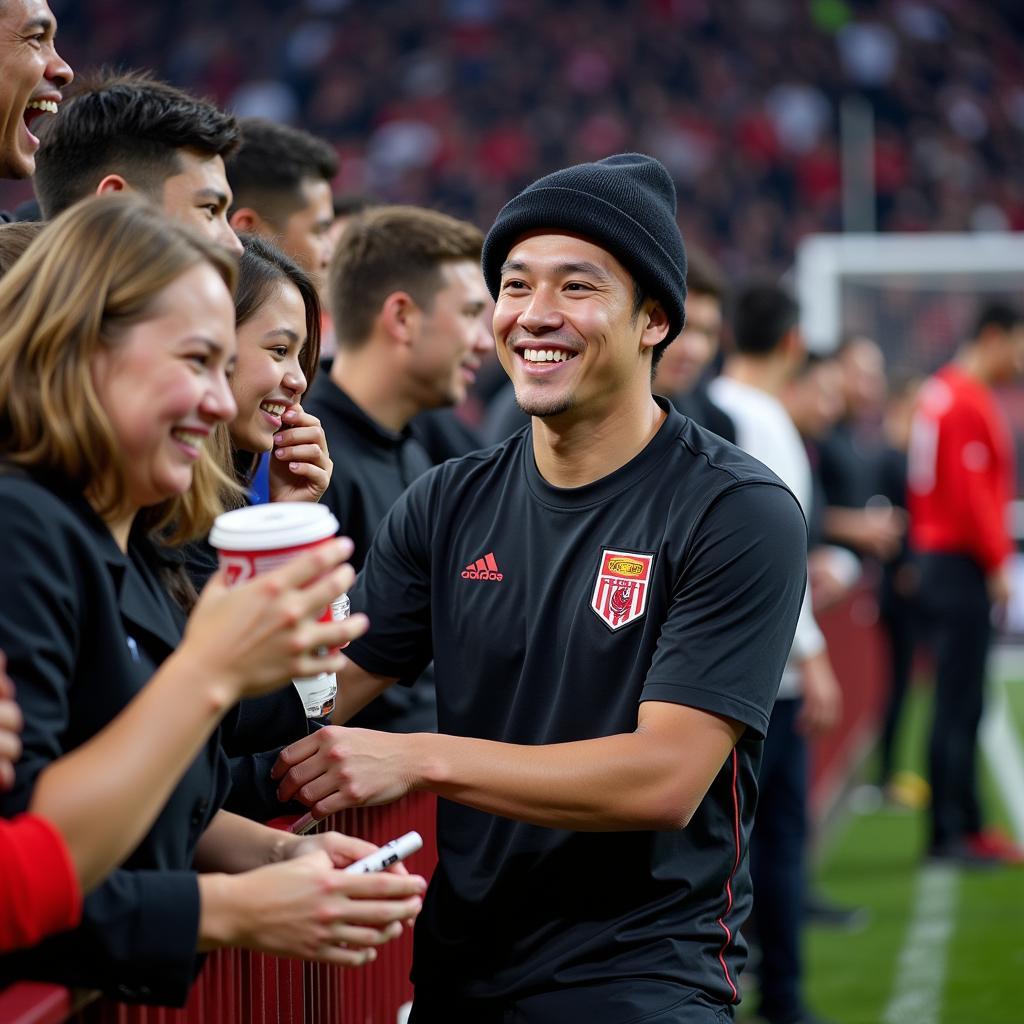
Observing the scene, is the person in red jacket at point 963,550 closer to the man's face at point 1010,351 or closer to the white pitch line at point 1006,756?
the man's face at point 1010,351

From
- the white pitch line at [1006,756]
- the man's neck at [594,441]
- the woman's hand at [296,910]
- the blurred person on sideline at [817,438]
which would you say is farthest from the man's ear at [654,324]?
the white pitch line at [1006,756]

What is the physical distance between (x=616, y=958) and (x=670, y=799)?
265mm

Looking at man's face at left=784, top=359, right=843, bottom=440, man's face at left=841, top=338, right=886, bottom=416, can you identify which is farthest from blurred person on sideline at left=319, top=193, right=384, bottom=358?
man's face at left=841, top=338, right=886, bottom=416

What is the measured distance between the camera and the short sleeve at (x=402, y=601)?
2.61m

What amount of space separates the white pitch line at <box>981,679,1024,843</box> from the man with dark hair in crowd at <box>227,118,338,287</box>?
Answer: 15.2 ft

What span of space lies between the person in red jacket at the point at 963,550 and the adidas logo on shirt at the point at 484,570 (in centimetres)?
498

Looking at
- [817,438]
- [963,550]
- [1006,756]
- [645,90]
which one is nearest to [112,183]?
[817,438]

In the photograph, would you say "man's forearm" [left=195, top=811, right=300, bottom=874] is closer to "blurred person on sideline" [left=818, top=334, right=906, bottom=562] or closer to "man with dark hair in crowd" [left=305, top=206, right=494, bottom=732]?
"man with dark hair in crowd" [left=305, top=206, right=494, bottom=732]

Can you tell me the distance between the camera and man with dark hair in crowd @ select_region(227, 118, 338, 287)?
417cm

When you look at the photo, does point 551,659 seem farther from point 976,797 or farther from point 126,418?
point 976,797

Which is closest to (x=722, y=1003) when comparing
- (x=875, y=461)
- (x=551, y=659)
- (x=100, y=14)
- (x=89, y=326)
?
(x=551, y=659)

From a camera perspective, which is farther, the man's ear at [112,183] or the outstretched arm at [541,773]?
the man's ear at [112,183]

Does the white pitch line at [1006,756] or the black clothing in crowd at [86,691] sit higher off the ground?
the black clothing in crowd at [86,691]

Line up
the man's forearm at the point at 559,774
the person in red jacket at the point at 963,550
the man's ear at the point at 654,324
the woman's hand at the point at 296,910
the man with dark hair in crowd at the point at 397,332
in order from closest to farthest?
the woman's hand at the point at 296,910, the man's forearm at the point at 559,774, the man's ear at the point at 654,324, the man with dark hair in crowd at the point at 397,332, the person in red jacket at the point at 963,550
